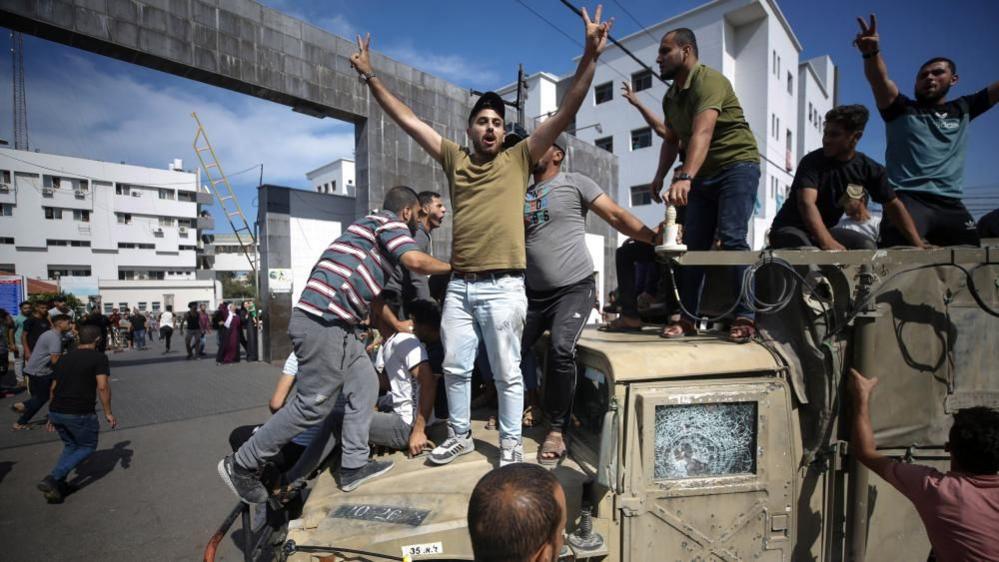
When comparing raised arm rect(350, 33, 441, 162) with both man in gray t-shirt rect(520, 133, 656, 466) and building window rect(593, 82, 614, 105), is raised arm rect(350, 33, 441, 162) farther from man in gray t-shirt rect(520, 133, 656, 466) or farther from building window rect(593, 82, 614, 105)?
building window rect(593, 82, 614, 105)

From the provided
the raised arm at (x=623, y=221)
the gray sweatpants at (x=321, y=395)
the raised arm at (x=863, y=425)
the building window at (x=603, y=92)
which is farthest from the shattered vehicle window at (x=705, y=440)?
the building window at (x=603, y=92)

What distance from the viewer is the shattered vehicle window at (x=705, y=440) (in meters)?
2.33

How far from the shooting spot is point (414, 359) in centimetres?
323

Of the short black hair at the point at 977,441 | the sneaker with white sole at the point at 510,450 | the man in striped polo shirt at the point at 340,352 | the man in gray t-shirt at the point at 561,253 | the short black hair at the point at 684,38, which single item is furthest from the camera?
the short black hair at the point at 684,38

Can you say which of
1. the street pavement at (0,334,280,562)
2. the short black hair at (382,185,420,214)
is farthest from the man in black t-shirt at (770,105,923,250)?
the street pavement at (0,334,280,562)

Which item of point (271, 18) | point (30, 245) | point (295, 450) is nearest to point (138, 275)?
point (30, 245)

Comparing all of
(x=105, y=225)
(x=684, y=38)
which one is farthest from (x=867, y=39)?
(x=105, y=225)

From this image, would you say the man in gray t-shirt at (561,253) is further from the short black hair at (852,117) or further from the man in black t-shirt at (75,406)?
the man in black t-shirt at (75,406)

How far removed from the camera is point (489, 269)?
8.63ft

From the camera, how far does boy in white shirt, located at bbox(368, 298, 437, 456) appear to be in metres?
3.02

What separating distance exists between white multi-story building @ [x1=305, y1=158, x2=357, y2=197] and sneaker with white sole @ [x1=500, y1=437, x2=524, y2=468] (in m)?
25.9

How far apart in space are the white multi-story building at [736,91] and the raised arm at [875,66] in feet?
63.4

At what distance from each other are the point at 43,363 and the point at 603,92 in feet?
86.4

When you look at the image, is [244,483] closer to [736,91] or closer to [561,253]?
[561,253]
